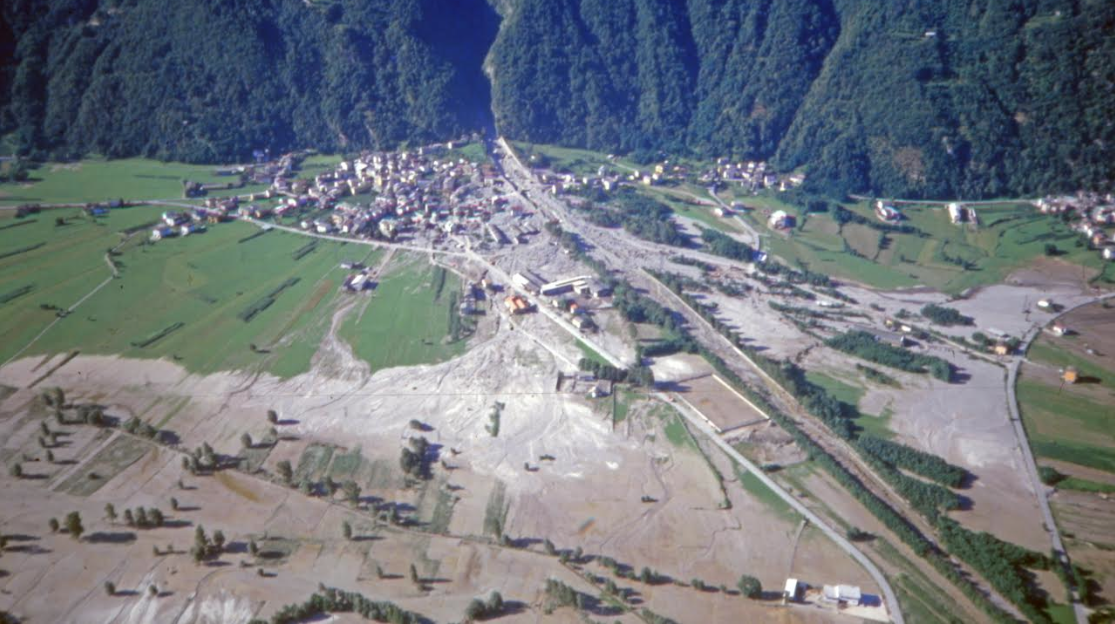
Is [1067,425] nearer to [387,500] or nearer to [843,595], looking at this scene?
[843,595]

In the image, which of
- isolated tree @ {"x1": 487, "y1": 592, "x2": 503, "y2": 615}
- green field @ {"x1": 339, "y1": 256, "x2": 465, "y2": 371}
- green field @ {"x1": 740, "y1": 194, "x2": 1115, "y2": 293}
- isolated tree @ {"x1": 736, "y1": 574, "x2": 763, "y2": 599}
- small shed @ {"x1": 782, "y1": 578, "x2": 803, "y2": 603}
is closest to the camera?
isolated tree @ {"x1": 487, "y1": 592, "x2": 503, "y2": 615}

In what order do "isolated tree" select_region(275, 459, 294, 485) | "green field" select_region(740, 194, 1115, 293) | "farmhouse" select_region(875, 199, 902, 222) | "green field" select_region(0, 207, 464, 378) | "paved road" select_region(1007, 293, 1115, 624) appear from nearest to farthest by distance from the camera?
"paved road" select_region(1007, 293, 1115, 624) → "isolated tree" select_region(275, 459, 294, 485) → "green field" select_region(0, 207, 464, 378) → "green field" select_region(740, 194, 1115, 293) → "farmhouse" select_region(875, 199, 902, 222)

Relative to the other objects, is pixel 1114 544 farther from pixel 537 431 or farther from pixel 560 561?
pixel 537 431

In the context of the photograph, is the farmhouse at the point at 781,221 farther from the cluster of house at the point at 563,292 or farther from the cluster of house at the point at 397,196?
the cluster of house at the point at 397,196

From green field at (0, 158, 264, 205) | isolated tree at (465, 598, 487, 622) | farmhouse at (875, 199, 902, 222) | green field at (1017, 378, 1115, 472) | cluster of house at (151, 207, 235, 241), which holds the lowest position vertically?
isolated tree at (465, 598, 487, 622)

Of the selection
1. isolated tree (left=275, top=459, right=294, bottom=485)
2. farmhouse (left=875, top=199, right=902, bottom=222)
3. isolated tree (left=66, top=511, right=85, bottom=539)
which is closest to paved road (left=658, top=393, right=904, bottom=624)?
isolated tree (left=275, top=459, right=294, bottom=485)

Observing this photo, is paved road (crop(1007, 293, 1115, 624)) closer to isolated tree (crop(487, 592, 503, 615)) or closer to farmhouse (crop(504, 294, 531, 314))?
isolated tree (crop(487, 592, 503, 615))
